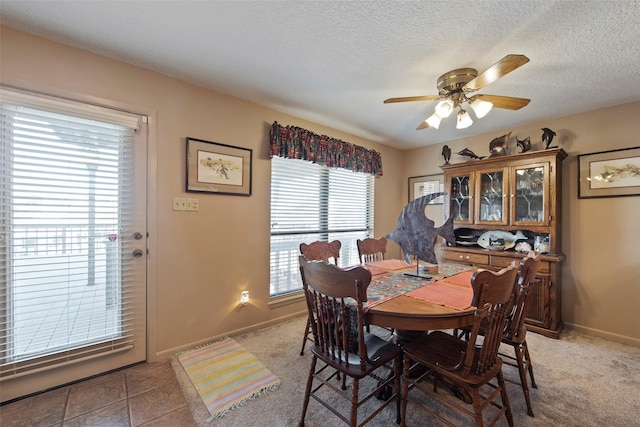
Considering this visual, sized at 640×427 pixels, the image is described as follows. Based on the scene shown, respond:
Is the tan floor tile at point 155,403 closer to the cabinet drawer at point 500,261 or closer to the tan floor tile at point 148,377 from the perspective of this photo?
the tan floor tile at point 148,377

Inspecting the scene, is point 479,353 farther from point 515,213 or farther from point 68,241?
point 68,241

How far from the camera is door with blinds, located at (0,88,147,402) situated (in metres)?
1.72

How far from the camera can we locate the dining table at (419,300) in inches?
53.6

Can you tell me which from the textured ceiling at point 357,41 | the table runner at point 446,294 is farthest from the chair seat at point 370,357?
the textured ceiling at point 357,41

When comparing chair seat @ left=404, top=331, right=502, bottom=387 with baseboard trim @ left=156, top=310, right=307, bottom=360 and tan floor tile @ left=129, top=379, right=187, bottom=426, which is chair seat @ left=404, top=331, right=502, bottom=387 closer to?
tan floor tile @ left=129, top=379, right=187, bottom=426

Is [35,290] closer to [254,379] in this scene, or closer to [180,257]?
[180,257]

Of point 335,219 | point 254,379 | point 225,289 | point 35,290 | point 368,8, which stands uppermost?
point 368,8

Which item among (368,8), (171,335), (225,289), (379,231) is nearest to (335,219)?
(379,231)

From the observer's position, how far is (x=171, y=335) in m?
2.31

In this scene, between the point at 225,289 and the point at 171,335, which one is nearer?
the point at 171,335

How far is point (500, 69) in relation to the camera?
1613 mm

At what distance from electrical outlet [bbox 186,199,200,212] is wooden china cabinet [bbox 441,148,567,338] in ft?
9.82

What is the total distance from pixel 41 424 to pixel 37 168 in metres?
1.57

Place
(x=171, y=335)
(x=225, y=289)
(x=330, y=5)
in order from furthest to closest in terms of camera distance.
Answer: (x=225, y=289)
(x=171, y=335)
(x=330, y=5)
